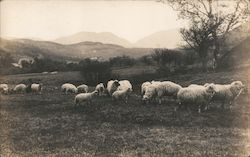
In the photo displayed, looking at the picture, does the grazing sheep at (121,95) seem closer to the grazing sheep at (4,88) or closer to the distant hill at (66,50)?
the distant hill at (66,50)

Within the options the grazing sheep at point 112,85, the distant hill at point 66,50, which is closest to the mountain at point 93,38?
the distant hill at point 66,50

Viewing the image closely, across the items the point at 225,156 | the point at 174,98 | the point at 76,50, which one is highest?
the point at 76,50

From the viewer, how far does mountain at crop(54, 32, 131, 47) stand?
1144 centimetres

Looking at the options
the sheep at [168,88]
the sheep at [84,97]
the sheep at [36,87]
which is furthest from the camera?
the sheep at [168,88]

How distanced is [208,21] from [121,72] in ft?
7.59

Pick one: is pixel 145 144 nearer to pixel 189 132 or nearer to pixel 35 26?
pixel 189 132

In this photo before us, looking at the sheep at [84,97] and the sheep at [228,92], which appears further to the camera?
the sheep at [84,97]

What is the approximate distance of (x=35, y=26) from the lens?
446 inches

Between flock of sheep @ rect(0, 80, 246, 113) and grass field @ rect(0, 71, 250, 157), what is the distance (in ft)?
0.53

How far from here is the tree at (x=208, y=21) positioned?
1139 cm

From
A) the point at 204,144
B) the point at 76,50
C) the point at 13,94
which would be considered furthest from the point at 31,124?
the point at 204,144

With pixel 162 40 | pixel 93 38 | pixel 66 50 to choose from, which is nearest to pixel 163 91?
pixel 162 40

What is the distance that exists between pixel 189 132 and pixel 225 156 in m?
0.98

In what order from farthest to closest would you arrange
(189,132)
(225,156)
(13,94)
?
(13,94) → (189,132) → (225,156)
